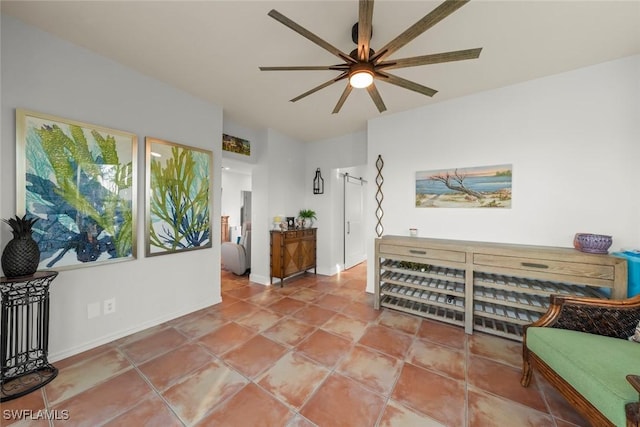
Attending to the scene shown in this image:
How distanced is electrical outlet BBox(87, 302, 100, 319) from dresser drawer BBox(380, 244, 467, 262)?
121 inches

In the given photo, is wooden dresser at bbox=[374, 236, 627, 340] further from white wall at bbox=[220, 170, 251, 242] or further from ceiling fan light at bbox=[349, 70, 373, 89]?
white wall at bbox=[220, 170, 251, 242]

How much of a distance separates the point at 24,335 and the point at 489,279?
442 centimetres

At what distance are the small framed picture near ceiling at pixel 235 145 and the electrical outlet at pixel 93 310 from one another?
96.4 inches

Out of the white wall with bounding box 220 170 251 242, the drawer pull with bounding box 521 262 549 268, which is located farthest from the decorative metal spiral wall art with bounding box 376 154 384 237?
the white wall with bounding box 220 170 251 242

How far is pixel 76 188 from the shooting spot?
201cm

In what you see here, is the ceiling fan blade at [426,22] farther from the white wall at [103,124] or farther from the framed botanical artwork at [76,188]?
the framed botanical artwork at [76,188]

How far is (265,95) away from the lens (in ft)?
9.21

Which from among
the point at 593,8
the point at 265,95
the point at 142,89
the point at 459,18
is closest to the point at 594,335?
the point at 593,8

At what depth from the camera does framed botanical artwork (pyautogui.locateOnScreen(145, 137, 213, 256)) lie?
2490mm

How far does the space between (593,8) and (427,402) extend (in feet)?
9.94

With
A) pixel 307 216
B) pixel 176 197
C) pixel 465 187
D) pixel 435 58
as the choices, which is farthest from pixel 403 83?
pixel 307 216

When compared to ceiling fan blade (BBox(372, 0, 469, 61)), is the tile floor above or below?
below

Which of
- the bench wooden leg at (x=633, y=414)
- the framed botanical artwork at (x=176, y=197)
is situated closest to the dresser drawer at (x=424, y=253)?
the bench wooden leg at (x=633, y=414)

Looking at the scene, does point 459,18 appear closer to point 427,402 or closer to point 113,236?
point 427,402
